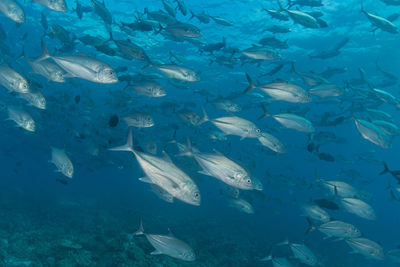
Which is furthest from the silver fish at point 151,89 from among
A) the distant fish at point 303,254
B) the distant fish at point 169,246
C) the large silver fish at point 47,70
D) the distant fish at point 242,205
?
the distant fish at point 303,254

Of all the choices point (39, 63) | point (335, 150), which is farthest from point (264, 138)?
point (335, 150)

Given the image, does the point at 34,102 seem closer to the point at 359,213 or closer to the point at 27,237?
the point at 27,237

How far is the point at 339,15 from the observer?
19406mm

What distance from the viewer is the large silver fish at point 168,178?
371 cm

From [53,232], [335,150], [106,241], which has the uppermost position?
[106,241]

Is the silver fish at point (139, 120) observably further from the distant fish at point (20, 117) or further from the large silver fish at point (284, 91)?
the large silver fish at point (284, 91)

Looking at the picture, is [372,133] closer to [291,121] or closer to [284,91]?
[291,121]

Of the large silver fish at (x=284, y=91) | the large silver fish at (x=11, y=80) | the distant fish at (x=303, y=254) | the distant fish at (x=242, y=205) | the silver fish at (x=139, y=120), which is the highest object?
the large silver fish at (x=11, y=80)

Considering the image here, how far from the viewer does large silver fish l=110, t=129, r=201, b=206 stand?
3.71m

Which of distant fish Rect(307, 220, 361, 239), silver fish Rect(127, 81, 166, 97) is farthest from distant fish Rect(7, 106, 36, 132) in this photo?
distant fish Rect(307, 220, 361, 239)

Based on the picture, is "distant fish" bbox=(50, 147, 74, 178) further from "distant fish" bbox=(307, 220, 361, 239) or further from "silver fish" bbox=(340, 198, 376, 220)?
"silver fish" bbox=(340, 198, 376, 220)

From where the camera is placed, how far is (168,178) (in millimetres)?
3691

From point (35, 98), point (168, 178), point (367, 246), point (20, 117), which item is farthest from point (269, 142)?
point (20, 117)

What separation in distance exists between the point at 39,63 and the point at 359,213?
944cm
